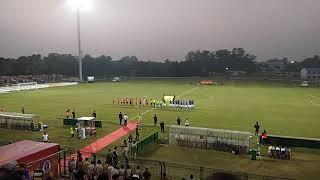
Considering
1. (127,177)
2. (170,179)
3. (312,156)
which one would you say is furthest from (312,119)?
(127,177)

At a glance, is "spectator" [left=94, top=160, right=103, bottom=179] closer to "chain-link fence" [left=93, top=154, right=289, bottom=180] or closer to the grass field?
"chain-link fence" [left=93, top=154, right=289, bottom=180]

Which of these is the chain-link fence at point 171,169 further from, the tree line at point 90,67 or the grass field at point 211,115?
the tree line at point 90,67

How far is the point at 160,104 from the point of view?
5003cm

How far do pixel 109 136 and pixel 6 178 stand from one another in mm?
28127

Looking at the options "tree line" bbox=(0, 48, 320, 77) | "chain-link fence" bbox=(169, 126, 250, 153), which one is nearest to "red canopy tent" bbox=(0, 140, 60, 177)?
"chain-link fence" bbox=(169, 126, 250, 153)

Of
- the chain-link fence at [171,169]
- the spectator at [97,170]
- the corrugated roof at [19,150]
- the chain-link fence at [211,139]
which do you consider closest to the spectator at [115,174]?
the spectator at [97,170]

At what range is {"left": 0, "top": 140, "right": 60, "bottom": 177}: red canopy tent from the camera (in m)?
17.6

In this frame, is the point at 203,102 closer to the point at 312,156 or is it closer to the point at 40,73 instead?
the point at 312,156

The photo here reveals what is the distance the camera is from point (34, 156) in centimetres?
1811

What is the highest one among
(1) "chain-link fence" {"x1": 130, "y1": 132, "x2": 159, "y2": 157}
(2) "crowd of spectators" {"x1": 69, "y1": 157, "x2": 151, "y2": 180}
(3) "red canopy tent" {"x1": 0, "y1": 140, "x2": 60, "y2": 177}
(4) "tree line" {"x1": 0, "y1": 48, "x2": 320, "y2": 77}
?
(4) "tree line" {"x1": 0, "y1": 48, "x2": 320, "y2": 77}

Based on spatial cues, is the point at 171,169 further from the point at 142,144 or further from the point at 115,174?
the point at 115,174

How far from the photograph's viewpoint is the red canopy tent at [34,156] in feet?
57.7

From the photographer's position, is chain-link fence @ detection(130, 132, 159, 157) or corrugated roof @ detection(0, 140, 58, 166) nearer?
corrugated roof @ detection(0, 140, 58, 166)

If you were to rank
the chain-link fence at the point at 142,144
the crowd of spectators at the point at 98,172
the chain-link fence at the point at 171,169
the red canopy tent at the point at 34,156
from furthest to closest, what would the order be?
the chain-link fence at the point at 142,144
the chain-link fence at the point at 171,169
the red canopy tent at the point at 34,156
the crowd of spectators at the point at 98,172
